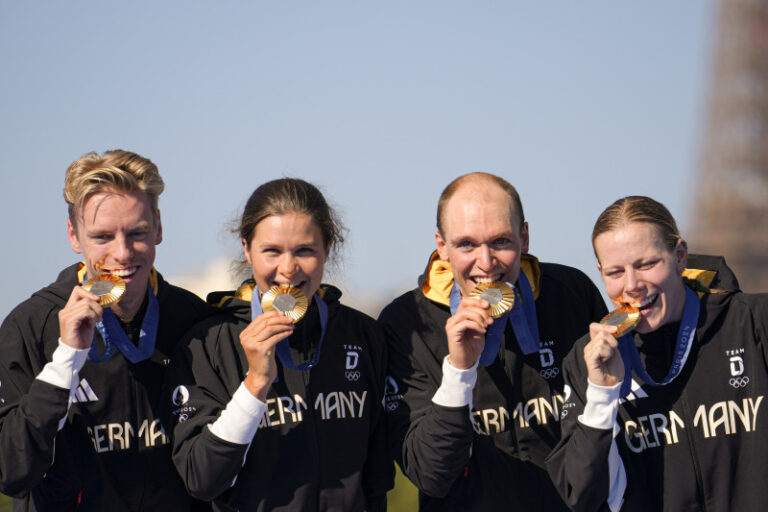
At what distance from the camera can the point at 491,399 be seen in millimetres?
6438

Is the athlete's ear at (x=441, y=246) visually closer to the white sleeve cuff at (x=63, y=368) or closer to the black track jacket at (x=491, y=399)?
the black track jacket at (x=491, y=399)

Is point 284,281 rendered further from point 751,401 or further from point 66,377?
point 751,401

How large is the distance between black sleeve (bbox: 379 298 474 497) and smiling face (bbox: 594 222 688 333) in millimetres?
1108

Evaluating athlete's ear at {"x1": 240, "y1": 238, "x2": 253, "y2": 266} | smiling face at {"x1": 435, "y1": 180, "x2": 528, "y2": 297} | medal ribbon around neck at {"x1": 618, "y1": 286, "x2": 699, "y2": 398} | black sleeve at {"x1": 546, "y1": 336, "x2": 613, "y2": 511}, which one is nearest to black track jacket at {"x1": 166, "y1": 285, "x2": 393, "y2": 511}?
athlete's ear at {"x1": 240, "y1": 238, "x2": 253, "y2": 266}

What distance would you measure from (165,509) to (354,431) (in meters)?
1.19

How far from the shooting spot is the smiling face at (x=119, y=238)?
617 centimetres

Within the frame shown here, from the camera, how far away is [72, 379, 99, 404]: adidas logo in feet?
20.2

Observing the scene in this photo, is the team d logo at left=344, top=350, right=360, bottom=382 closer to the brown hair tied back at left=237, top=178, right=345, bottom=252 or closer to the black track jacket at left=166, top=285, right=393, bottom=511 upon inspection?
the black track jacket at left=166, top=285, right=393, bottom=511

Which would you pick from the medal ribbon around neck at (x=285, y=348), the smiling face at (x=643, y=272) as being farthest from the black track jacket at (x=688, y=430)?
the medal ribbon around neck at (x=285, y=348)

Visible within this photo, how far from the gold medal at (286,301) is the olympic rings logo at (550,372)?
5.08 ft

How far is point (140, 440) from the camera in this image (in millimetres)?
6215

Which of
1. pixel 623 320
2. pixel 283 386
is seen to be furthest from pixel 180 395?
pixel 623 320

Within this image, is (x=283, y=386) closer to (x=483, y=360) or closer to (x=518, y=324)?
(x=483, y=360)

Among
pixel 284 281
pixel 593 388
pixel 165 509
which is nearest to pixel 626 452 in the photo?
pixel 593 388
